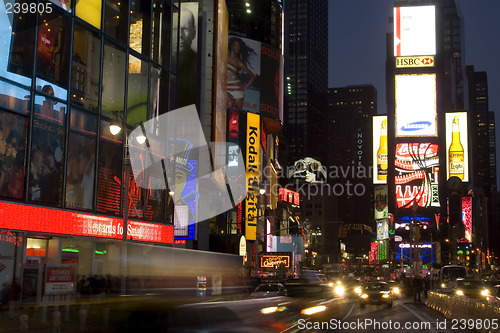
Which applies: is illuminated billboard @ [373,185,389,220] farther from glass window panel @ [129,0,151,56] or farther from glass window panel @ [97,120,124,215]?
glass window panel @ [97,120,124,215]

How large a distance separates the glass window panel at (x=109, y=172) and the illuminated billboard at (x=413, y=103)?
105655 mm

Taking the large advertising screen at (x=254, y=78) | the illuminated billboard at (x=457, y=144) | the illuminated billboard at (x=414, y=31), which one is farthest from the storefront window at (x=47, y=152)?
the illuminated billboard at (x=457, y=144)

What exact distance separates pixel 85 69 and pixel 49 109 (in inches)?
Result: 168

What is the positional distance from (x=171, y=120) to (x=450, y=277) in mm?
47266

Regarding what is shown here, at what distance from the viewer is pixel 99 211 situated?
34469 millimetres

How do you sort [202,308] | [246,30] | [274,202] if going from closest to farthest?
1. [202,308]
2. [246,30]
3. [274,202]

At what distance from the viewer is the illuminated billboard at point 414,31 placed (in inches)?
5364

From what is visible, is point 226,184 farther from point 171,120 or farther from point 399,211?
point 399,211

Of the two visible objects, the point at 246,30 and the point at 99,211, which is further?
the point at 246,30

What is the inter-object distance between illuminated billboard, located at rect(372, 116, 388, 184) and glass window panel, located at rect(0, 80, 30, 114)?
124 m

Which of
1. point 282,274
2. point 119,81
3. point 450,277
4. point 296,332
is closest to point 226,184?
point 282,274

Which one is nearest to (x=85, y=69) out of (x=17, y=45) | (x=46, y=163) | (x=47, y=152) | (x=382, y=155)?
(x=17, y=45)

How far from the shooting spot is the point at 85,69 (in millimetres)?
34000

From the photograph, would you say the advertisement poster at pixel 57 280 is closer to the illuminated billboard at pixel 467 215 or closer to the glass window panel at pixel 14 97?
the glass window panel at pixel 14 97
